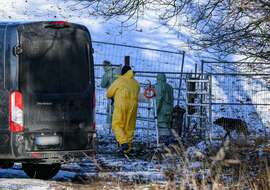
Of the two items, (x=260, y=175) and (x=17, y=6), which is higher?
(x=17, y=6)

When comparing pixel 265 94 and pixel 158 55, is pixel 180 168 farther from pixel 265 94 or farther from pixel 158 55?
pixel 158 55

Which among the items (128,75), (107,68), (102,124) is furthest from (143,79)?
(128,75)

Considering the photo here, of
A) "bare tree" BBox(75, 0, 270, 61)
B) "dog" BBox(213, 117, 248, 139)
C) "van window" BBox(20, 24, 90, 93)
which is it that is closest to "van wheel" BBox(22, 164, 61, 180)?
"van window" BBox(20, 24, 90, 93)

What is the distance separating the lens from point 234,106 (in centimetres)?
1831

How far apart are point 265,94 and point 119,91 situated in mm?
4151

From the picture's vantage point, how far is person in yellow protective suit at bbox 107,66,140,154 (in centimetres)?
1522

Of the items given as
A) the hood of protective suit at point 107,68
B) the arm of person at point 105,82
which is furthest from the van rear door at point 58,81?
the hood of protective suit at point 107,68

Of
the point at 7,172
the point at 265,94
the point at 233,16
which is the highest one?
the point at 233,16

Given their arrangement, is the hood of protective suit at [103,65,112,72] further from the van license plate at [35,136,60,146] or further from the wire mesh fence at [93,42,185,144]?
the van license plate at [35,136,60,146]

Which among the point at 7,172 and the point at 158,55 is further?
the point at 158,55

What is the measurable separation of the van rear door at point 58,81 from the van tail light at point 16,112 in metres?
0.07

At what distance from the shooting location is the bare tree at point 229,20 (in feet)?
34.4

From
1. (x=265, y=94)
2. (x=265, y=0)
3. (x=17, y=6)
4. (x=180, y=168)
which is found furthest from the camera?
(x=17, y=6)

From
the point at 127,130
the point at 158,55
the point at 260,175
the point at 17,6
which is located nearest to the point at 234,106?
the point at 127,130
